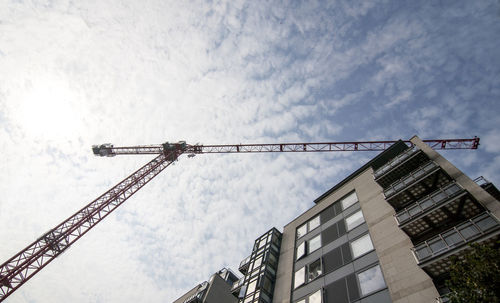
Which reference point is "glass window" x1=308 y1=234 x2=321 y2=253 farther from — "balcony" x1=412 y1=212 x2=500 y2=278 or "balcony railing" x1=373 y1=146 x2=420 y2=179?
"balcony" x1=412 y1=212 x2=500 y2=278

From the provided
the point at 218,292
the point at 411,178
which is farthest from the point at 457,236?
the point at 218,292

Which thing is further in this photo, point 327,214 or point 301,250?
point 327,214

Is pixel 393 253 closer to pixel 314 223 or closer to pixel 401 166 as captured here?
pixel 401 166

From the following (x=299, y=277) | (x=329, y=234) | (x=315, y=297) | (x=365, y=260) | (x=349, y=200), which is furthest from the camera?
(x=349, y=200)

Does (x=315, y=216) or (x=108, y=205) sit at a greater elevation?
(x=108, y=205)

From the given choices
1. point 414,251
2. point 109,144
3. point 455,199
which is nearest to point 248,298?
point 414,251

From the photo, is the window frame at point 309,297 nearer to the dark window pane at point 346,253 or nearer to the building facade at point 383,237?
the building facade at point 383,237

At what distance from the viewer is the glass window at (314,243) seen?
2717 cm

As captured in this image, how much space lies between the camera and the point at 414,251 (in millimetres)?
17156

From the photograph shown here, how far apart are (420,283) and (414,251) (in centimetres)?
185

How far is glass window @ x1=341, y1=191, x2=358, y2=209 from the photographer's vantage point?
28.2 metres

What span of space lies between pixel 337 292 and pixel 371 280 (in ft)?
9.32

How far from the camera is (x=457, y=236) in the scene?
1567cm

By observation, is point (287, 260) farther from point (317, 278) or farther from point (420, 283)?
point (420, 283)
